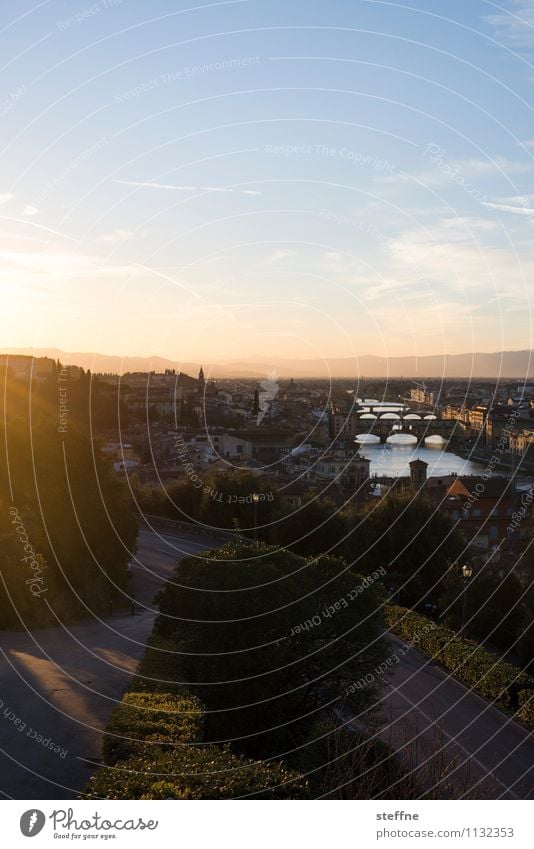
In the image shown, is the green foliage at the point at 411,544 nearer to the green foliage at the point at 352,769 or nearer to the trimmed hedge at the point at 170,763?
the green foliage at the point at 352,769

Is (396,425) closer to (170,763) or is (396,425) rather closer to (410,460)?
(410,460)

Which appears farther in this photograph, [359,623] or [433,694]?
[433,694]

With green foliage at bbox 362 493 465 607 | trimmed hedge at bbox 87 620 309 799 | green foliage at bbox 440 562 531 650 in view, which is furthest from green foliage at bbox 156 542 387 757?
green foliage at bbox 362 493 465 607

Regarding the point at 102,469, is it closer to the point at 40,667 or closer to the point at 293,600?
the point at 40,667

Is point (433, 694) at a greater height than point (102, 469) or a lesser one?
lesser

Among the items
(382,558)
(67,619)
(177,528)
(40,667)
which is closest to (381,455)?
(177,528)

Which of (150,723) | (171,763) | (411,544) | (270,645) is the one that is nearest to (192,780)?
(171,763)
